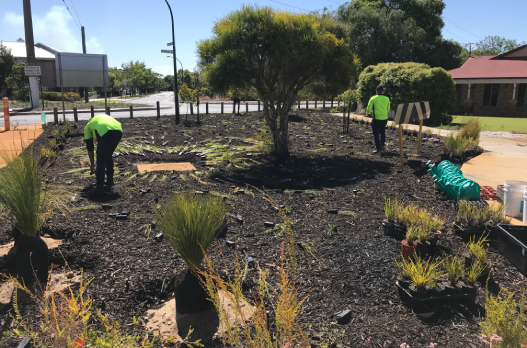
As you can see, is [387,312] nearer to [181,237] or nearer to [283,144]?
[181,237]

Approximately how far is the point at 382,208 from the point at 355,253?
1850mm

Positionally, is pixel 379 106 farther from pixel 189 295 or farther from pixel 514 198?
pixel 189 295

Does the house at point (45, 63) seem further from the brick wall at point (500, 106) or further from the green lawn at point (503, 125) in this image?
the green lawn at point (503, 125)

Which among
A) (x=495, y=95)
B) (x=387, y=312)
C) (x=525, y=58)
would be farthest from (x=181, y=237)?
(x=525, y=58)

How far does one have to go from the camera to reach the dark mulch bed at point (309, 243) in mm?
3180

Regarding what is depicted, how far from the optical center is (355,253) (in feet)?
14.1

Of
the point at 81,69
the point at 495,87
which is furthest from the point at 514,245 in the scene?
the point at 495,87

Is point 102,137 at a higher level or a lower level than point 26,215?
higher

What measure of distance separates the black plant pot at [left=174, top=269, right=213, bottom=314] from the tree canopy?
27729mm

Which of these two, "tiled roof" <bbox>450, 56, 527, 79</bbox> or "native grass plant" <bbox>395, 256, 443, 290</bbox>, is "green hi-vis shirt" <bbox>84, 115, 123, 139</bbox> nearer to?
"native grass plant" <bbox>395, 256, 443, 290</bbox>

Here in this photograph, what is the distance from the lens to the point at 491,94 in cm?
2445

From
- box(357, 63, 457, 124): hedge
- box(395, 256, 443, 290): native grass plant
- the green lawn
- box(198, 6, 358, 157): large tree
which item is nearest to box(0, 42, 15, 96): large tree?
box(357, 63, 457, 124): hedge

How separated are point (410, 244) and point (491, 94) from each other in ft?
80.9

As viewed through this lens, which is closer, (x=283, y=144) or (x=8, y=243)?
(x=8, y=243)
